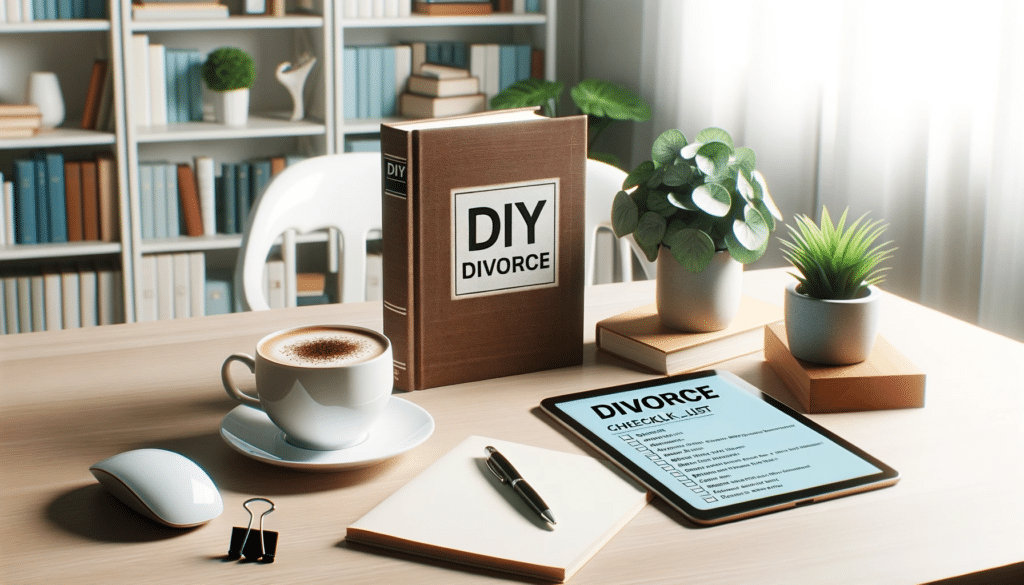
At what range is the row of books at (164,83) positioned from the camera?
271 centimetres

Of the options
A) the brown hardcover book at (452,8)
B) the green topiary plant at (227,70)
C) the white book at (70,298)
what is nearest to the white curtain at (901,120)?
the brown hardcover book at (452,8)

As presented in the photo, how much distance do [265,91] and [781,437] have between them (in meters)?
2.60

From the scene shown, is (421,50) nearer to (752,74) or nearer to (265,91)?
(265,91)

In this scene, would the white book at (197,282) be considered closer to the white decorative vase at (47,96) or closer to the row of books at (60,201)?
the row of books at (60,201)

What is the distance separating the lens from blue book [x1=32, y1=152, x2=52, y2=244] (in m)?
2.70

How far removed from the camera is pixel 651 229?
104 cm

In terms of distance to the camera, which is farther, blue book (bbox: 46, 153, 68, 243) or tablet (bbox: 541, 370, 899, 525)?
blue book (bbox: 46, 153, 68, 243)

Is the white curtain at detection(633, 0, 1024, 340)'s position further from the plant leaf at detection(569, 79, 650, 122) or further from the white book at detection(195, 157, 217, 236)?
the white book at detection(195, 157, 217, 236)

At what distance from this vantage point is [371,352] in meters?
0.84

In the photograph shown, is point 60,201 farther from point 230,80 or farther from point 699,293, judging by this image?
point 699,293

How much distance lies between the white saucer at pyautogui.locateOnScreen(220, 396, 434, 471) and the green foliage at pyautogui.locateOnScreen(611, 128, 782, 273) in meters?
0.32

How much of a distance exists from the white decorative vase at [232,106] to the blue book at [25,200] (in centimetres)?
51

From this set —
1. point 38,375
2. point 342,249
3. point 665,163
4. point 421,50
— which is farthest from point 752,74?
point 38,375

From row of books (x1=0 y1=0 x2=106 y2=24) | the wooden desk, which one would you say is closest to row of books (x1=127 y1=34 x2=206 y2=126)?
row of books (x1=0 y1=0 x2=106 y2=24)
